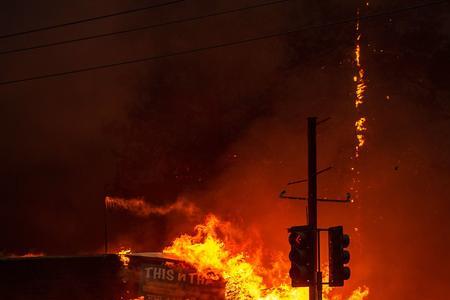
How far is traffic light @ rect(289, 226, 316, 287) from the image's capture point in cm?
1091

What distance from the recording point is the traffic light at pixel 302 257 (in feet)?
35.8

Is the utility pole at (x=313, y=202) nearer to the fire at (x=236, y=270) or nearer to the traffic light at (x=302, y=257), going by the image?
the traffic light at (x=302, y=257)

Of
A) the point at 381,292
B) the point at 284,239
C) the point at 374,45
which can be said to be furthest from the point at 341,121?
the point at 381,292

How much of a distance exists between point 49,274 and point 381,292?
10710 mm

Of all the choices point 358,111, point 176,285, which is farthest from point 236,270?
point 358,111

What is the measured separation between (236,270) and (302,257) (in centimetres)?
846

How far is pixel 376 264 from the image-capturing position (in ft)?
72.3

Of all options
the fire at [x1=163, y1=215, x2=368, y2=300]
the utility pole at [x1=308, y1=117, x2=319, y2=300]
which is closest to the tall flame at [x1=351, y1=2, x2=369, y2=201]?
the fire at [x1=163, y1=215, x2=368, y2=300]

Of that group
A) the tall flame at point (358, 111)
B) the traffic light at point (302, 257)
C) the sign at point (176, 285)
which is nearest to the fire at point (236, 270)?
the sign at point (176, 285)

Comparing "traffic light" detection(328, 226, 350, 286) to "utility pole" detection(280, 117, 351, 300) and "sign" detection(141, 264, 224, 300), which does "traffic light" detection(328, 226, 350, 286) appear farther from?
"sign" detection(141, 264, 224, 300)

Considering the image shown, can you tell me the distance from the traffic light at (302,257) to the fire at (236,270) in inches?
264

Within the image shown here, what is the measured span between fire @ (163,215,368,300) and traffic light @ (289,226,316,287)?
6693 millimetres

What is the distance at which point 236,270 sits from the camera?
1917cm

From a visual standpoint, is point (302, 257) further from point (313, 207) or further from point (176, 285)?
point (176, 285)
